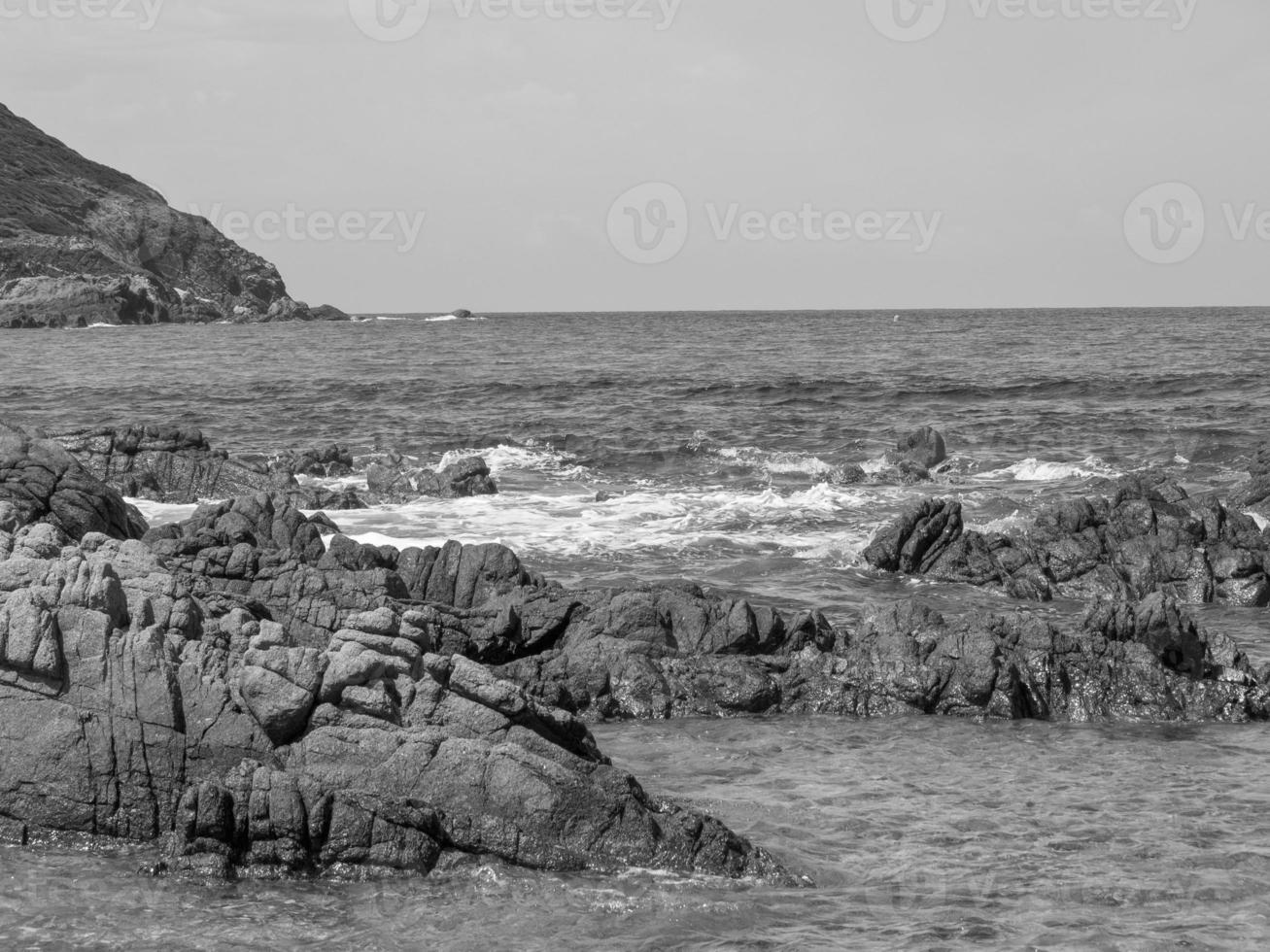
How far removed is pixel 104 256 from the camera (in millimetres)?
146250

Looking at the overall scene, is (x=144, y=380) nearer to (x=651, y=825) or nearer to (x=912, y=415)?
(x=912, y=415)

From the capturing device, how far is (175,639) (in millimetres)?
10508

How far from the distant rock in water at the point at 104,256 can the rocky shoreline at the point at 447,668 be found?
4684 inches

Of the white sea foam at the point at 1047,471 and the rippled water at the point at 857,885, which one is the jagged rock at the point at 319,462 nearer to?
the white sea foam at the point at 1047,471

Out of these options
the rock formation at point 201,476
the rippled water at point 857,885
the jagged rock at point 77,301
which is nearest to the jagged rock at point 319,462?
the rock formation at point 201,476

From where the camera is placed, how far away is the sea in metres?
8.89

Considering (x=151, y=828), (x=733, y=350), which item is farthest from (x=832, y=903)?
(x=733, y=350)

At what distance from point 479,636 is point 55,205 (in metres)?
166

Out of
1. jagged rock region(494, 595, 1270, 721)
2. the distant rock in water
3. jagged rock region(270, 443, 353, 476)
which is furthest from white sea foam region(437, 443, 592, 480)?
the distant rock in water

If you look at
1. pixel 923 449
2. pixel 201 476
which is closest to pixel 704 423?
pixel 923 449

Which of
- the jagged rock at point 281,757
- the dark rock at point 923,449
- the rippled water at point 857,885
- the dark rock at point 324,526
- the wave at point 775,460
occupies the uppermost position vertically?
the dark rock at point 923,449

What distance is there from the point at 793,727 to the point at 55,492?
11.3m

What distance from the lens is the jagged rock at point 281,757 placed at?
375 inches

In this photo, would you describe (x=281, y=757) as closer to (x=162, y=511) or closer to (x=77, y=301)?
(x=162, y=511)
